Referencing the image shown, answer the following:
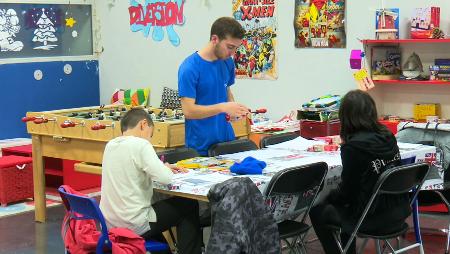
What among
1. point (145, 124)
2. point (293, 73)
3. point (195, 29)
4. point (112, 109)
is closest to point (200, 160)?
point (145, 124)

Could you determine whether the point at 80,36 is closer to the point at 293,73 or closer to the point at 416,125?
the point at 293,73

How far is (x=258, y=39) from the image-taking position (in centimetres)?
744

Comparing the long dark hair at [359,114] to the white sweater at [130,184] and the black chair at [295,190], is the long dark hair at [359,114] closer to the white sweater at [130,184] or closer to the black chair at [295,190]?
the black chair at [295,190]

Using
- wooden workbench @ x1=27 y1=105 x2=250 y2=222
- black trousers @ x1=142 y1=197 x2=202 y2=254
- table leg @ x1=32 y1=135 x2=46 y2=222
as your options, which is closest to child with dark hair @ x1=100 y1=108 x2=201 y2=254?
black trousers @ x1=142 y1=197 x2=202 y2=254

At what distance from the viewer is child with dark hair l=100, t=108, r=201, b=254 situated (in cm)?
350

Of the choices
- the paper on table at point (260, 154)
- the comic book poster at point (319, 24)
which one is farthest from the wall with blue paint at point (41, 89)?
the paper on table at point (260, 154)

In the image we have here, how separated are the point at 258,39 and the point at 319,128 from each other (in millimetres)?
1465

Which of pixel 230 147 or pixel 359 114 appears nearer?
pixel 359 114

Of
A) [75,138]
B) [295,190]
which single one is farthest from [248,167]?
[75,138]

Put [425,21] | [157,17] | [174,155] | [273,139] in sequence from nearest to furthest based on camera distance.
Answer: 1. [174,155]
2. [273,139]
3. [425,21]
4. [157,17]

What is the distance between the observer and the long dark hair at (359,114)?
380 cm

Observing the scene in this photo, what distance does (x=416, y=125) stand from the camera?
16.5 feet

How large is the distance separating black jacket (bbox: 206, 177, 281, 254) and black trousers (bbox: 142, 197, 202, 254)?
1.24 ft

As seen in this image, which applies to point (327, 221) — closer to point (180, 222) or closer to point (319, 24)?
point (180, 222)
